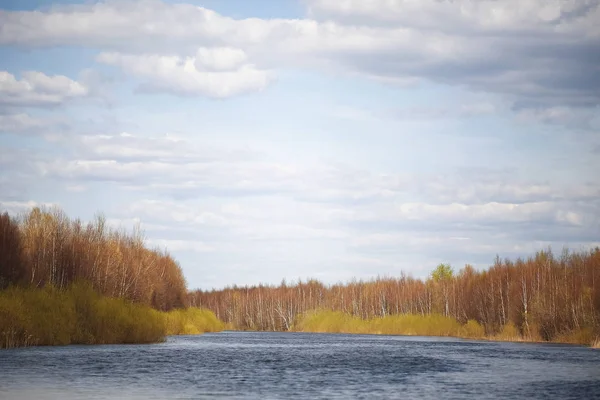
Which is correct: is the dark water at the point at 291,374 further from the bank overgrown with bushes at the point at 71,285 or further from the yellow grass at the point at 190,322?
the yellow grass at the point at 190,322

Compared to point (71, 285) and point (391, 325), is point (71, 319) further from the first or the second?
point (391, 325)

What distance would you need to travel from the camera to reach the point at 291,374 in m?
42.3

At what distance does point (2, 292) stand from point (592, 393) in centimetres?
3720

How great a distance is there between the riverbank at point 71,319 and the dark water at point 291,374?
179cm

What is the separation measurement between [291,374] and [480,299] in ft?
173

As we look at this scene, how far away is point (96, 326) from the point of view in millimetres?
63062

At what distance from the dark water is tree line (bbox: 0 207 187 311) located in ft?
25.9

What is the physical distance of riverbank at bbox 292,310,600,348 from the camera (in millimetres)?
72375

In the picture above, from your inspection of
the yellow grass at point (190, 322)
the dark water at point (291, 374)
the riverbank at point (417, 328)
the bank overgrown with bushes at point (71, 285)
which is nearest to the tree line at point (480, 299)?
the riverbank at point (417, 328)

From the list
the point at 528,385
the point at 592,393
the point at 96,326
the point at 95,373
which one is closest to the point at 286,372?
the point at 95,373

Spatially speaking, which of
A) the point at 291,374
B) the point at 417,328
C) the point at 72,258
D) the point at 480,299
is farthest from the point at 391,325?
the point at 291,374

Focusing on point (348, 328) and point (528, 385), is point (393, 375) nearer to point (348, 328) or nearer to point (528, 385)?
point (528, 385)

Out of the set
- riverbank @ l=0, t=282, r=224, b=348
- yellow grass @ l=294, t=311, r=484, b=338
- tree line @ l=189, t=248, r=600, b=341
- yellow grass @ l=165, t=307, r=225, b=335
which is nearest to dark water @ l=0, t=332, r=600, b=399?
riverbank @ l=0, t=282, r=224, b=348

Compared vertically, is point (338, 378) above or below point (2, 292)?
below
